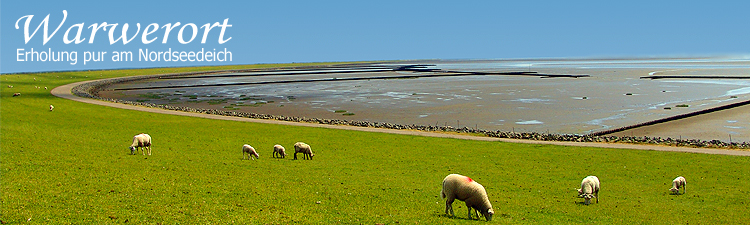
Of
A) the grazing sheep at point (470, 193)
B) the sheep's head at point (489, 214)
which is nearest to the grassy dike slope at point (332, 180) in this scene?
the sheep's head at point (489, 214)

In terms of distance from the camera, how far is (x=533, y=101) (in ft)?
255

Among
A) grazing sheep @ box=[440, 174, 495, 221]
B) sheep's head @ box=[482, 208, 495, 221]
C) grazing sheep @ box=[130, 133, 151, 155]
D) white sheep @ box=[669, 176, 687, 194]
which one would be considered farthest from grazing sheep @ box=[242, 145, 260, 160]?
white sheep @ box=[669, 176, 687, 194]

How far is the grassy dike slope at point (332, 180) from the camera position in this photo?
16.5m

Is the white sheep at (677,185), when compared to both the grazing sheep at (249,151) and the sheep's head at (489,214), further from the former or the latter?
the grazing sheep at (249,151)

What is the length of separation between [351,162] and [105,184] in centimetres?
1323

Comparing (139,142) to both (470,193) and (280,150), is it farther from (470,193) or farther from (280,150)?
(470,193)

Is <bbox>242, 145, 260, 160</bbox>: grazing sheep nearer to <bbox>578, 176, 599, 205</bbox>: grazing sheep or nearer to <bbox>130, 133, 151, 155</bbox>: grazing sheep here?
<bbox>130, 133, 151, 155</bbox>: grazing sheep

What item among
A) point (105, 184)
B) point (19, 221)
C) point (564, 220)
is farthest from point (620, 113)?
point (19, 221)

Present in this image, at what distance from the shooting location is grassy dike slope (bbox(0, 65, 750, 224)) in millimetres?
16516

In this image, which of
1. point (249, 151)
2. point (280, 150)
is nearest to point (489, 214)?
point (249, 151)

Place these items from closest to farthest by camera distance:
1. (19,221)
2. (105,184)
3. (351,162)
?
(19,221) < (105,184) < (351,162)

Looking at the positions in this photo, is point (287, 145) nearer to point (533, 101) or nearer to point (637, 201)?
point (637, 201)

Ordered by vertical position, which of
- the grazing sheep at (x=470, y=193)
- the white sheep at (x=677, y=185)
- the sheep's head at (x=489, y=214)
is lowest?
the white sheep at (x=677, y=185)

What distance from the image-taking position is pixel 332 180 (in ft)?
78.1
